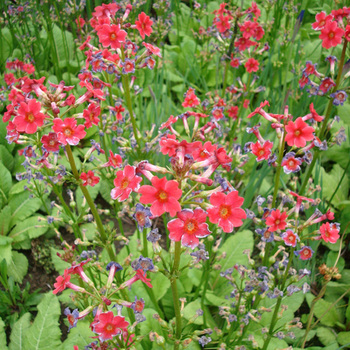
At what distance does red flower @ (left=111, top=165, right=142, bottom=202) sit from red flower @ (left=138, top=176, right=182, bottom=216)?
0.31 ft

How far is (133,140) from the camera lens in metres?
2.69

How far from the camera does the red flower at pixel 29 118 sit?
1.74 meters

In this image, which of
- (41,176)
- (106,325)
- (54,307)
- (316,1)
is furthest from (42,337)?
(316,1)

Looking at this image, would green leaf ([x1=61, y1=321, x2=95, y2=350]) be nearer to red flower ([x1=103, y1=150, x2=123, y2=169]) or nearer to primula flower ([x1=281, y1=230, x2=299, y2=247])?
red flower ([x1=103, y1=150, x2=123, y2=169])

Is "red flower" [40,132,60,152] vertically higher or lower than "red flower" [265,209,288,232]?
higher

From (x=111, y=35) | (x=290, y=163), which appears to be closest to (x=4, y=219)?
(x=111, y=35)

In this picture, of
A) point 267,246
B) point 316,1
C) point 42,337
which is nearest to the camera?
point 267,246

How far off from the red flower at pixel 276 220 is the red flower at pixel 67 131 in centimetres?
104

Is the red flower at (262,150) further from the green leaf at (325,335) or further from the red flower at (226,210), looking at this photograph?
the green leaf at (325,335)

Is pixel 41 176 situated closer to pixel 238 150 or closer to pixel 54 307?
pixel 54 307

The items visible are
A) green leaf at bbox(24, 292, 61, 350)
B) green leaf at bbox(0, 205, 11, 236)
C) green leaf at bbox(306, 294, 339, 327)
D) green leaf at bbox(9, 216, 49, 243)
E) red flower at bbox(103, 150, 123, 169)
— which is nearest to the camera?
red flower at bbox(103, 150, 123, 169)

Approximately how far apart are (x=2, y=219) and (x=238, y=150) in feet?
8.03

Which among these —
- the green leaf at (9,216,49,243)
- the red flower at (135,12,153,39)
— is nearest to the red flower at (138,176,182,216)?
the red flower at (135,12,153,39)

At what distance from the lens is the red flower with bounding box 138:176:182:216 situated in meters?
1.34
